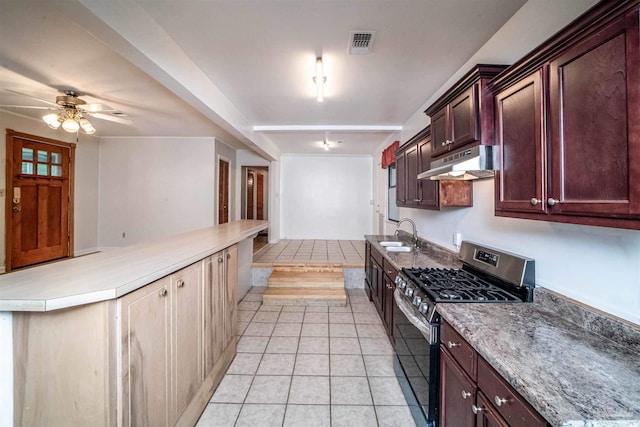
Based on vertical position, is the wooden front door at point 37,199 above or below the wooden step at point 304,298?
above

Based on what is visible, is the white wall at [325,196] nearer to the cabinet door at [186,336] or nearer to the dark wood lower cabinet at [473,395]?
the cabinet door at [186,336]

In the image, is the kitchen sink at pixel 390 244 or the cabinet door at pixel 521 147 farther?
the kitchen sink at pixel 390 244

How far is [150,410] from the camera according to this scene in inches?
50.4

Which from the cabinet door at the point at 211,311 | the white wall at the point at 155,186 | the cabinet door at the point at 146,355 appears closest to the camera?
the cabinet door at the point at 146,355

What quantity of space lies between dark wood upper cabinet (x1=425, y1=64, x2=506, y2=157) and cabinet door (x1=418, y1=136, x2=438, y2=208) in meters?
0.41

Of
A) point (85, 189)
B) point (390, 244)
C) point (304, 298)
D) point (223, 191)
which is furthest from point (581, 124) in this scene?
point (85, 189)

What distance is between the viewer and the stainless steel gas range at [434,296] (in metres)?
1.43

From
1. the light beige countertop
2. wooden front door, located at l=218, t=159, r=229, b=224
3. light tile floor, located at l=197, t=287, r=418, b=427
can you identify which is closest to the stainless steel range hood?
light tile floor, located at l=197, t=287, r=418, b=427

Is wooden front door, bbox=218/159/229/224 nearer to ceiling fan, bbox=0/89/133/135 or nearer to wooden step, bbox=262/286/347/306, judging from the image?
ceiling fan, bbox=0/89/133/135

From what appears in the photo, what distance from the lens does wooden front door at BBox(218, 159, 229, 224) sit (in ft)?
20.7

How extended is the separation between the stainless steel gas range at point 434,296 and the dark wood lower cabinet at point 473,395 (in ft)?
0.27

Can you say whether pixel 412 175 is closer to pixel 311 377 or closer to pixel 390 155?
pixel 390 155

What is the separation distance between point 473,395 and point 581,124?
1061 mm

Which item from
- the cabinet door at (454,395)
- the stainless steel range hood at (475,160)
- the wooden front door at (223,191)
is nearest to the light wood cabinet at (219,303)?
the cabinet door at (454,395)
